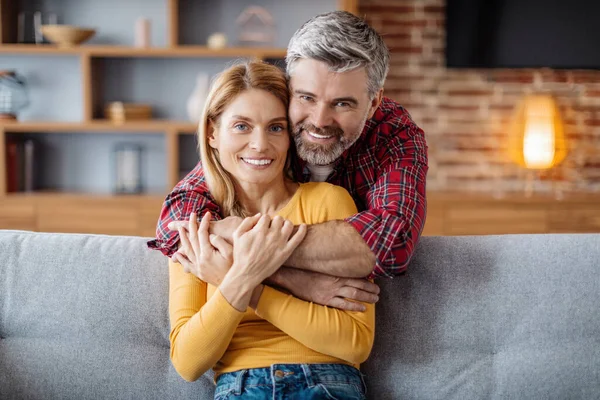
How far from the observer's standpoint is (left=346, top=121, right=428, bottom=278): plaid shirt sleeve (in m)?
1.53

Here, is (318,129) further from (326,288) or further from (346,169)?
(326,288)

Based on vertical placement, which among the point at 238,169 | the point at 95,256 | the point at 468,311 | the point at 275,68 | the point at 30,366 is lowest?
the point at 30,366

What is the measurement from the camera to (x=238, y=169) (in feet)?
5.40

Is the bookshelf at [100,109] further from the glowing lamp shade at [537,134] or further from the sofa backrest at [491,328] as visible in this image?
the sofa backrest at [491,328]

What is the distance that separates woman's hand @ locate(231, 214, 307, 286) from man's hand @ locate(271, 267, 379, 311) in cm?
5

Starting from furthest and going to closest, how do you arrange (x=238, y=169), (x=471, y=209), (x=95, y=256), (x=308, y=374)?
(x=471, y=209) < (x=95, y=256) < (x=238, y=169) < (x=308, y=374)

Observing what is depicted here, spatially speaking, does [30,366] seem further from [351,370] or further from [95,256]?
[351,370]

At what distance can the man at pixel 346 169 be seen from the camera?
1519 millimetres

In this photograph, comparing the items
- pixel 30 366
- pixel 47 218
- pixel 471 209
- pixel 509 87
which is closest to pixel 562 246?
pixel 30 366

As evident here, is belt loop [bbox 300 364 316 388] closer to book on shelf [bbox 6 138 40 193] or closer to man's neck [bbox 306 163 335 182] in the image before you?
man's neck [bbox 306 163 335 182]

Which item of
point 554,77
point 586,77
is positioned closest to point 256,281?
point 554,77

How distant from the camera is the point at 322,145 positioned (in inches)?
67.6

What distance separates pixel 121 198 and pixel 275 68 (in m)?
2.42

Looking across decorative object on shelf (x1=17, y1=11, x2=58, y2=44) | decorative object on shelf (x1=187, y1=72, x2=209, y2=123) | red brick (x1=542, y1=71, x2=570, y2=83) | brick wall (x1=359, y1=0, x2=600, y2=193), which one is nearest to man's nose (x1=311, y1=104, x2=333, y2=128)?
decorative object on shelf (x1=187, y1=72, x2=209, y2=123)
